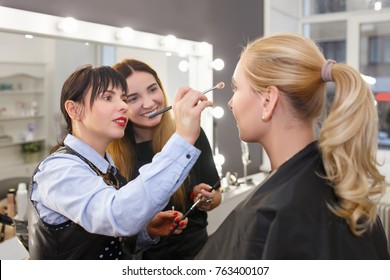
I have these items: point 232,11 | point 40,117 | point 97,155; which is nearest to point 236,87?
point 97,155

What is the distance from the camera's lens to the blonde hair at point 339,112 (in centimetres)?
70

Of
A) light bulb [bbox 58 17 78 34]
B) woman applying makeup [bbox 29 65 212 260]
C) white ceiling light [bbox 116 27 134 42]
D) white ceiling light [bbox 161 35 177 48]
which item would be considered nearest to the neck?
woman applying makeup [bbox 29 65 212 260]

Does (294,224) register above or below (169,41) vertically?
below

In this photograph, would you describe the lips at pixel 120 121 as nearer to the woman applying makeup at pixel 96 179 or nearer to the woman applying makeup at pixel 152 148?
the woman applying makeup at pixel 96 179

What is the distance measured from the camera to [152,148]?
1162 millimetres

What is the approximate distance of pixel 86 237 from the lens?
31.4 inches

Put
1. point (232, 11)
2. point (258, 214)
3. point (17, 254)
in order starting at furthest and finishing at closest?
point (232, 11)
point (17, 254)
point (258, 214)

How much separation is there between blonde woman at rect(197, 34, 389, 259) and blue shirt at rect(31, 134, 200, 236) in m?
0.15

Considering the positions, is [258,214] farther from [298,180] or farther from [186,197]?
[186,197]

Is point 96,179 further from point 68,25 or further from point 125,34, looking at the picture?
point 125,34

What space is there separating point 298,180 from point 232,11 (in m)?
1.62

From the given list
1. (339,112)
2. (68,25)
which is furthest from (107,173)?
(68,25)

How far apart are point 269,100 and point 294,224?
0.78 feet

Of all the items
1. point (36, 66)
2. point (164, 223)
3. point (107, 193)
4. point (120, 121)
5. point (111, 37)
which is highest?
point (111, 37)
